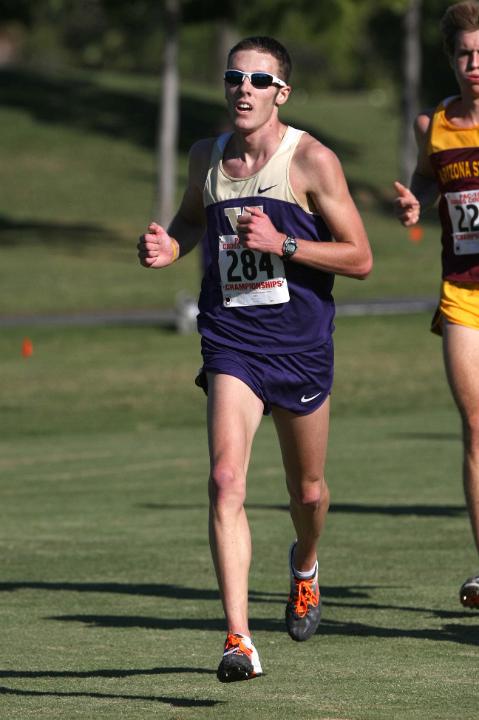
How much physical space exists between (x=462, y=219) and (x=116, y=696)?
8.77 feet

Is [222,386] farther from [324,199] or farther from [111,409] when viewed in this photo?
[111,409]

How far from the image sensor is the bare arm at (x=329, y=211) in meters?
6.49

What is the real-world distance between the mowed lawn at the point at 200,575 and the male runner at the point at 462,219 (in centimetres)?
82

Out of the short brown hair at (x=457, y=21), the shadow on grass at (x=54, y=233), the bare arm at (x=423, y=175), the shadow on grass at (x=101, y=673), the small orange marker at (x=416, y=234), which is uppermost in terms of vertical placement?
the short brown hair at (x=457, y=21)

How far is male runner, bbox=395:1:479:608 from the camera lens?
24.3ft

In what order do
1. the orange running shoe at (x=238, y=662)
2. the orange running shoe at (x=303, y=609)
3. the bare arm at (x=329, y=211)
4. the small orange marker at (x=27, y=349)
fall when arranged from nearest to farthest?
the orange running shoe at (x=238, y=662)
the bare arm at (x=329, y=211)
the orange running shoe at (x=303, y=609)
the small orange marker at (x=27, y=349)

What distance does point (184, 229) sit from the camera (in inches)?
281

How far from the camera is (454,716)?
5.64m

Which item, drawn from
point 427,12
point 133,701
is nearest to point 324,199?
point 133,701

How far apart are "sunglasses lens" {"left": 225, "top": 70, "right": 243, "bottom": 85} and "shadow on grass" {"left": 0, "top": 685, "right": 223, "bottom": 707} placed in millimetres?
2347

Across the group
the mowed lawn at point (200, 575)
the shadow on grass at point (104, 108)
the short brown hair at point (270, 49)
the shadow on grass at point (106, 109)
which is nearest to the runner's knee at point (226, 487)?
the mowed lawn at point (200, 575)

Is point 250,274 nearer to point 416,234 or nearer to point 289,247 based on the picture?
point 289,247

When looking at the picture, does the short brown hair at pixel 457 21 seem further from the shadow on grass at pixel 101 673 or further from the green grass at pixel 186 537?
the shadow on grass at pixel 101 673

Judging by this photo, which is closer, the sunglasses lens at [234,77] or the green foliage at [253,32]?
the sunglasses lens at [234,77]
